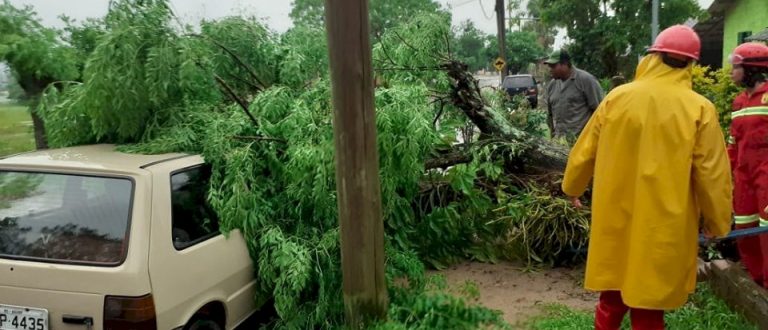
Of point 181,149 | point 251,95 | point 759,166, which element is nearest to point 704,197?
point 759,166

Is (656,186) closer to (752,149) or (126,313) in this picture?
(752,149)

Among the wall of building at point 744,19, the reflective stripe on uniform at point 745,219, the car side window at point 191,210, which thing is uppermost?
the wall of building at point 744,19

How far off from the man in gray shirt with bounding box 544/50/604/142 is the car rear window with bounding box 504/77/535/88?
19.6 meters

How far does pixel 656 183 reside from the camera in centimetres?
281

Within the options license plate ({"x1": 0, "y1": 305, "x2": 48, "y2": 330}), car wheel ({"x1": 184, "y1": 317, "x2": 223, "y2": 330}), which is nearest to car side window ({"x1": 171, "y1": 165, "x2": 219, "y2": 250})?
car wheel ({"x1": 184, "y1": 317, "x2": 223, "y2": 330})

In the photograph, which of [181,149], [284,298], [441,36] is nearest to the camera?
[284,298]

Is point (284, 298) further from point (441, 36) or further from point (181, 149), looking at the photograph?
point (441, 36)

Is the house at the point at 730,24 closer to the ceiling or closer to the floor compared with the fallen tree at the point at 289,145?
closer to the ceiling

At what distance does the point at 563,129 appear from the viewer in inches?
275

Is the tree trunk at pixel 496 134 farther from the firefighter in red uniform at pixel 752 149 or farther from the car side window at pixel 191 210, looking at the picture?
the car side window at pixel 191 210

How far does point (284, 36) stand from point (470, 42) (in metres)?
59.2

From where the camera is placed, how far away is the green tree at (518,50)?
5238 cm

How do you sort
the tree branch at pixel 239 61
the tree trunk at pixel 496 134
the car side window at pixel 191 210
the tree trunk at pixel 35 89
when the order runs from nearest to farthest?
the car side window at pixel 191 210 → the tree branch at pixel 239 61 → the tree trunk at pixel 496 134 → the tree trunk at pixel 35 89

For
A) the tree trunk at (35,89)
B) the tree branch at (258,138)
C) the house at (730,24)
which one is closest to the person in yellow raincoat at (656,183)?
the tree branch at (258,138)
